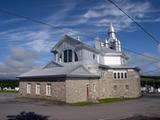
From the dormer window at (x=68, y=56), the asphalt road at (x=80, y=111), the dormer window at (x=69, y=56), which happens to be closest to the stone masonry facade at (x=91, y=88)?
the dormer window at (x=69, y=56)

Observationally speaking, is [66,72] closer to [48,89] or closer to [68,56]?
[48,89]

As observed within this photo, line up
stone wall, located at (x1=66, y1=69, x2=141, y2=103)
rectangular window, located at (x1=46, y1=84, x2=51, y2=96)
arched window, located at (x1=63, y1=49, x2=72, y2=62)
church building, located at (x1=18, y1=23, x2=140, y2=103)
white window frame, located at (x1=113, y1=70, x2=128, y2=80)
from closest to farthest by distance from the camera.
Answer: church building, located at (x1=18, y1=23, x2=140, y2=103) → rectangular window, located at (x1=46, y1=84, x2=51, y2=96) → stone wall, located at (x1=66, y1=69, x2=141, y2=103) → arched window, located at (x1=63, y1=49, x2=72, y2=62) → white window frame, located at (x1=113, y1=70, x2=128, y2=80)

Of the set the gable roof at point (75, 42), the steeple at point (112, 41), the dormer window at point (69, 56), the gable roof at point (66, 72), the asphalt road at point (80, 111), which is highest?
the steeple at point (112, 41)

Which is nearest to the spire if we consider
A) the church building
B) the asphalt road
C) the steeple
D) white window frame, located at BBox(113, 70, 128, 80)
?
the steeple

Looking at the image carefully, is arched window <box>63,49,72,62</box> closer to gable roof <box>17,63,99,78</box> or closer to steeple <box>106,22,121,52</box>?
gable roof <box>17,63,99,78</box>

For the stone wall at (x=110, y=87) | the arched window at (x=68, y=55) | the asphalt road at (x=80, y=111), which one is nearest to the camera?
the asphalt road at (x=80, y=111)

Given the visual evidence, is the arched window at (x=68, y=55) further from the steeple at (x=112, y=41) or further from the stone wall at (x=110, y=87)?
the steeple at (x=112, y=41)

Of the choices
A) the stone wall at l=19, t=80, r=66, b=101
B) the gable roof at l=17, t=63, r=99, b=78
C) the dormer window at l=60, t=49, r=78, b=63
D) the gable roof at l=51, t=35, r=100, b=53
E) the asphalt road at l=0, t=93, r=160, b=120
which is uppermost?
the gable roof at l=51, t=35, r=100, b=53

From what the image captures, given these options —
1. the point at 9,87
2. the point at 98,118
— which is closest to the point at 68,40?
the point at 98,118

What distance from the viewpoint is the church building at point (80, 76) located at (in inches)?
1334

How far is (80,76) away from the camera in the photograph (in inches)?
1373

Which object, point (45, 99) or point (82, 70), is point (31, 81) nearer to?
point (45, 99)

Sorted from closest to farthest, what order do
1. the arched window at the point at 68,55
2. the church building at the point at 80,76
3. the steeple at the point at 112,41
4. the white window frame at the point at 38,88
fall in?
1. the church building at the point at 80,76
2. the white window frame at the point at 38,88
3. the arched window at the point at 68,55
4. the steeple at the point at 112,41

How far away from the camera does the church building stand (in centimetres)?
3388
